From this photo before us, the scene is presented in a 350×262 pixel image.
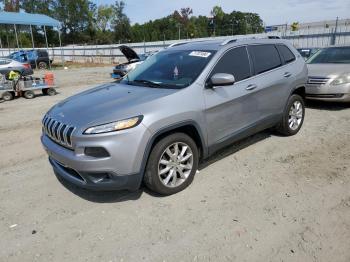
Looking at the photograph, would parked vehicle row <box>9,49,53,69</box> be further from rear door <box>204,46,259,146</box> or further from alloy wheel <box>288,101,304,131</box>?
rear door <box>204,46,259,146</box>

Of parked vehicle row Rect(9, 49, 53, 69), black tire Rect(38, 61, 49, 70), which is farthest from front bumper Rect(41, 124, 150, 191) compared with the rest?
black tire Rect(38, 61, 49, 70)

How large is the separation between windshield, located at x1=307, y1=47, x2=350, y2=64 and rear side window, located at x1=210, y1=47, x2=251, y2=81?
5.12 metres

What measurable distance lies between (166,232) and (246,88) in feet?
7.80

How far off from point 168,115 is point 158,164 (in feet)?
1.85

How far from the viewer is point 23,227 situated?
3.30m

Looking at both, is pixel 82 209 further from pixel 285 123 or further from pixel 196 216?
pixel 285 123

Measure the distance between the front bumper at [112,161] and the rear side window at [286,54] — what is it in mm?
3366

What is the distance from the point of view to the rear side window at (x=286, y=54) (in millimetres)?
5531

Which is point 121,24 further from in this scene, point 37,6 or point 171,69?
point 171,69

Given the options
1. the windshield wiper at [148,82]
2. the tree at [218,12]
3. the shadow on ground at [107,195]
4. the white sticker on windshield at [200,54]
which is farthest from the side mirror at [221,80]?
the tree at [218,12]

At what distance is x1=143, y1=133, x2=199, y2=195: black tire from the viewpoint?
3.52 m

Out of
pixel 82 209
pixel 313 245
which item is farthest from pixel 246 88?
pixel 82 209

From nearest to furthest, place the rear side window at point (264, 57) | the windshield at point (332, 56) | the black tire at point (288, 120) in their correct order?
the rear side window at point (264, 57), the black tire at point (288, 120), the windshield at point (332, 56)

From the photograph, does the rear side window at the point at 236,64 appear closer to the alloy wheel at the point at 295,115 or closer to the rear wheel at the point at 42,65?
the alloy wheel at the point at 295,115
